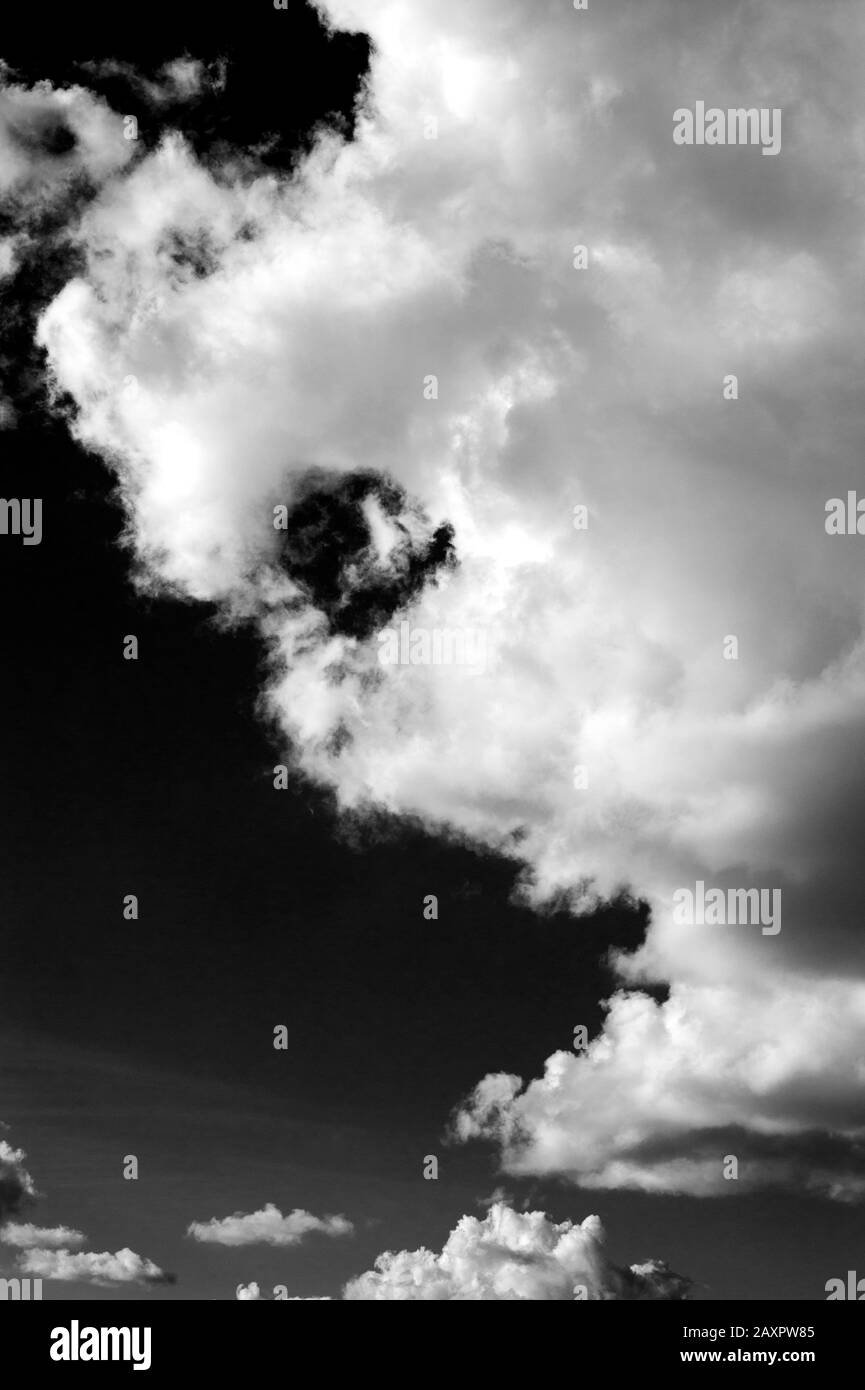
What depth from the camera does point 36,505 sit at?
38156 mm
